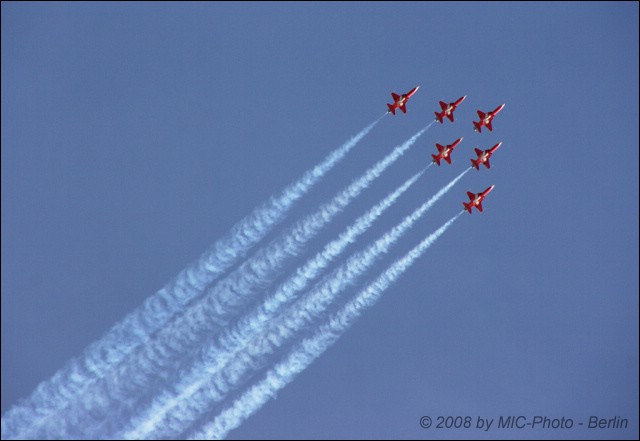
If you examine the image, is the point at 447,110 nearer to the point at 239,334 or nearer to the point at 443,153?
the point at 443,153

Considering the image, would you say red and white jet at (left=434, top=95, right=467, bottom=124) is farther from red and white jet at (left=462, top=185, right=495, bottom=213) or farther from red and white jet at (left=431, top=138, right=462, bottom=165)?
red and white jet at (left=462, top=185, right=495, bottom=213)

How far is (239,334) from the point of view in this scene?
64312 millimetres

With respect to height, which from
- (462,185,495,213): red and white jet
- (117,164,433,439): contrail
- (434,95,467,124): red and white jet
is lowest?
(117,164,433,439): contrail

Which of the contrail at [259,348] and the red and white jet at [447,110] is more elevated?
the red and white jet at [447,110]

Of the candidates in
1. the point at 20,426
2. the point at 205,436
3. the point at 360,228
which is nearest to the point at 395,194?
the point at 360,228

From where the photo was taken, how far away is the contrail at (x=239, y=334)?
62.8m

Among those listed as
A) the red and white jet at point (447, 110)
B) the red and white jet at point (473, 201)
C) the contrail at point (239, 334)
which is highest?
the red and white jet at point (447, 110)

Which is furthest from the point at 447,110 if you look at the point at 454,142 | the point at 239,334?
the point at 239,334

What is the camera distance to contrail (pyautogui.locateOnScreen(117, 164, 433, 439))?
62.8m

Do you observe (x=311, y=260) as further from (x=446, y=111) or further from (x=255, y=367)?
(x=446, y=111)

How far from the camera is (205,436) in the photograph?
206ft

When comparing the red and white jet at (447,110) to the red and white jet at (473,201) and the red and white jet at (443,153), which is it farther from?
the red and white jet at (473,201)

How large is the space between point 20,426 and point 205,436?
373 inches

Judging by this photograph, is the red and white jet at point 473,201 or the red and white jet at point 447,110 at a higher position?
the red and white jet at point 447,110
